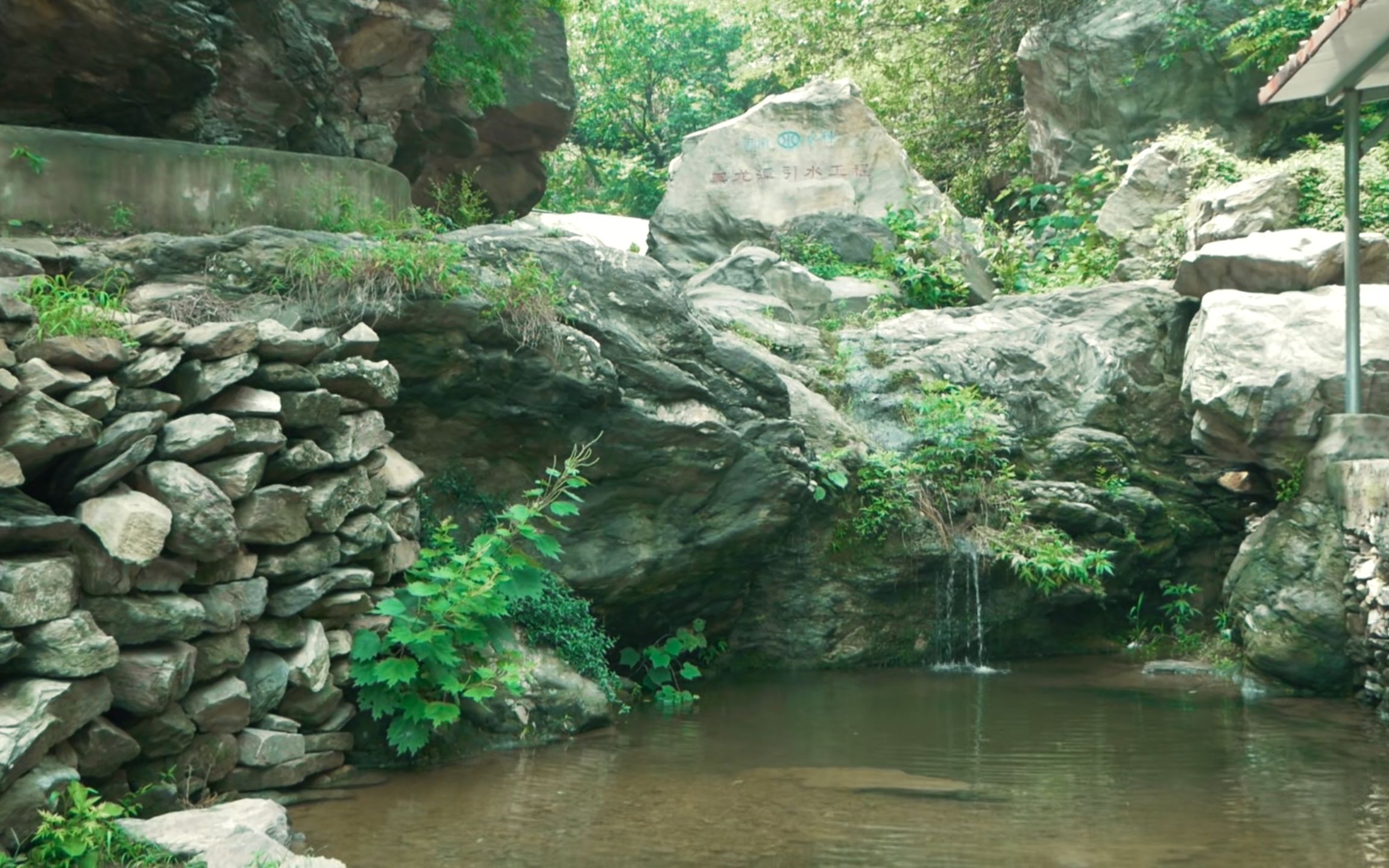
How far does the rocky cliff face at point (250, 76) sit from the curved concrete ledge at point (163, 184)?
84 cm

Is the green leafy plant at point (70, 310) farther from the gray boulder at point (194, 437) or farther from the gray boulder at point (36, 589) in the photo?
the gray boulder at point (36, 589)

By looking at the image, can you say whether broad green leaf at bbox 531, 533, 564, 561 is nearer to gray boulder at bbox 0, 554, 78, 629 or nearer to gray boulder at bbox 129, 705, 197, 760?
gray boulder at bbox 129, 705, 197, 760

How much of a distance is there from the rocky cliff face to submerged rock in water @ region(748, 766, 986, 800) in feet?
21.6

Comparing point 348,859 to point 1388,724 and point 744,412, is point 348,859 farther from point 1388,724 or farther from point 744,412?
point 1388,724

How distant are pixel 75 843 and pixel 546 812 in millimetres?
2078

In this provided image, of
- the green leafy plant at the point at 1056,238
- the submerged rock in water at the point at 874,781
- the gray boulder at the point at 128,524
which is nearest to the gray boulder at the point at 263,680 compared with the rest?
the gray boulder at the point at 128,524

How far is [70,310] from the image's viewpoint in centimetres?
615

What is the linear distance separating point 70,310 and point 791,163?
11920 millimetres

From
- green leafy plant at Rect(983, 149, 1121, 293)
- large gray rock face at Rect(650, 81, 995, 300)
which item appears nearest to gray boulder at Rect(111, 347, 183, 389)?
green leafy plant at Rect(983, 149, 1121, 293)

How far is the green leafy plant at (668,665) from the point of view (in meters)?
9.28

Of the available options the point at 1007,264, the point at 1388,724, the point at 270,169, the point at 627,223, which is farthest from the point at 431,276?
the point at 627,223

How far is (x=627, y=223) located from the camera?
80.2 feet

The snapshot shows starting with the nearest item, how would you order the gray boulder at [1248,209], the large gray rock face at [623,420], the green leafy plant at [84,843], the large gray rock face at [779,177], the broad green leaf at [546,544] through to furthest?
the green leafy plant at [84,843]
the broad green leaf at [546,544]
the large gray rock face at [623,420]
the gray boulder at [1248,209]
the large gray rock face at [779,177]

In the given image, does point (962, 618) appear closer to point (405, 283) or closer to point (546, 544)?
point (546, 544)
